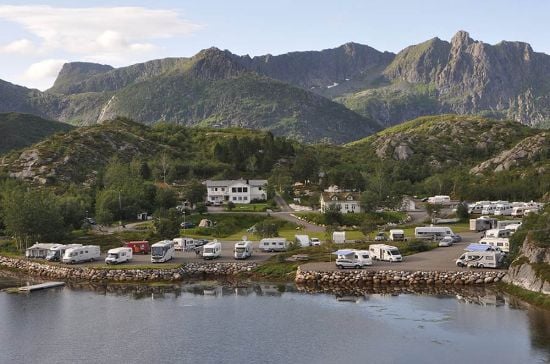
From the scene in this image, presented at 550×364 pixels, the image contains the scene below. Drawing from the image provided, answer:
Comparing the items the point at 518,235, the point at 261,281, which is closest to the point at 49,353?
the point at 261,281

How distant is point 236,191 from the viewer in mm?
125062

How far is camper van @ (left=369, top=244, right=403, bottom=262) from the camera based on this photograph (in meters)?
67.9

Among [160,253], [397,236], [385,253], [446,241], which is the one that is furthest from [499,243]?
[160,253]

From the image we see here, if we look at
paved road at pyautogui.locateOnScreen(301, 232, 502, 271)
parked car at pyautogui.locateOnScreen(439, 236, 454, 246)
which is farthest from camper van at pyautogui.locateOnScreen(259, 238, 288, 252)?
parked car at pyautogui.locateOnScreen(439, 236, 454, 246)

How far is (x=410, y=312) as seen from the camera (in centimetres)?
5234

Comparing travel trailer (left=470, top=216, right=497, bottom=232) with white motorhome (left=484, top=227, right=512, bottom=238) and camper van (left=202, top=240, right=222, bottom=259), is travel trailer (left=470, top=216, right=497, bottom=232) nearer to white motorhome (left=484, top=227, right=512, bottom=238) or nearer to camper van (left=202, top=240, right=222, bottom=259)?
white motorhome (left=484, top=227, right=512, bottom=238)

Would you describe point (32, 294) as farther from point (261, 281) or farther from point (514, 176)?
point (514, 176)

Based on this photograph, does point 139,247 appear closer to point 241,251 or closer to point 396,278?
point 241,251

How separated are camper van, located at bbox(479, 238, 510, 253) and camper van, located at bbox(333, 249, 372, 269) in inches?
518

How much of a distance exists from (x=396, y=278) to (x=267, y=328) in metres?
17.5

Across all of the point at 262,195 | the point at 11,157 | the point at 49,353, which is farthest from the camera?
the point at 11,157

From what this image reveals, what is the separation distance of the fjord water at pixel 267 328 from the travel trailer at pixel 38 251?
1758cm

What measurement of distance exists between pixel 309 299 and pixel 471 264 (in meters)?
16.8

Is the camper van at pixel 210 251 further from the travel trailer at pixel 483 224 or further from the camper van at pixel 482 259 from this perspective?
the travel trailer at pixel 483 224
